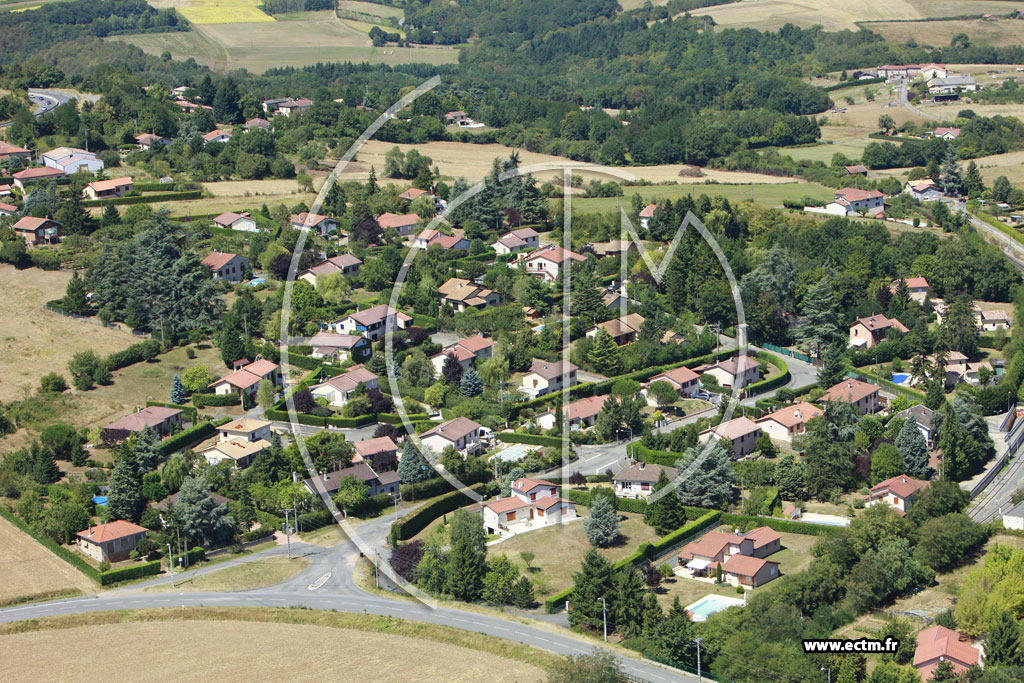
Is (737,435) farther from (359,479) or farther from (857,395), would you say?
(359,479)

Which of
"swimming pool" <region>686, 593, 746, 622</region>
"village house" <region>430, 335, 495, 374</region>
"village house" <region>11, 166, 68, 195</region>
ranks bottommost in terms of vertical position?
"swimming pool" <region>686, 593, 746, 622</region>

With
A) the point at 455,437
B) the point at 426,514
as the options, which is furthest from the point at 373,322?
the point at 426,514

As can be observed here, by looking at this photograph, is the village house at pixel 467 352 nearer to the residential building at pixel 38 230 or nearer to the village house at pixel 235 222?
the village house at pixel 235 222

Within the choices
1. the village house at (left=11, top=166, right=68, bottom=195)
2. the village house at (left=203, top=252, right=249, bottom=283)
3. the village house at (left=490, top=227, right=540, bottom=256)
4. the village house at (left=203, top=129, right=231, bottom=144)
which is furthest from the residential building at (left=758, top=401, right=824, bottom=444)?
the village house at (left=203, top=129, right=231, bottom=144)

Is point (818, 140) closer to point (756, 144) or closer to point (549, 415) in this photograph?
point (756, 144)

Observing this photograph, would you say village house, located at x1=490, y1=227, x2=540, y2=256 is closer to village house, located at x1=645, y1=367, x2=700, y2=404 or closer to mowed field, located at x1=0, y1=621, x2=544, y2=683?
village house, located at x1=645, y1=367, x2=700, y2=404

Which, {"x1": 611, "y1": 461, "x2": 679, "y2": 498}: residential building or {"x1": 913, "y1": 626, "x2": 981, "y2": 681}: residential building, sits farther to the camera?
{"x1": 611, "y1": 461, "x2": 679, "y2": 498}: residential building

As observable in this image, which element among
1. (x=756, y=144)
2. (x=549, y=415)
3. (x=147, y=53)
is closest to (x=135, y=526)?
(x=549, y=415)
